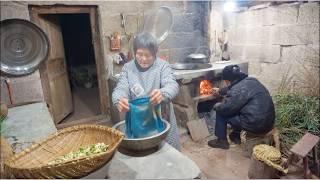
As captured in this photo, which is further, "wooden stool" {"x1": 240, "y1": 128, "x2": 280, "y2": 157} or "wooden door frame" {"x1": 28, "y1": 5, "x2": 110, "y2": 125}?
"wooden door frame" {"x1": 28, "y1": 5, "x2": 110, "y2": 125}

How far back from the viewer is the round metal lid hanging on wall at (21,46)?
12.3 feet

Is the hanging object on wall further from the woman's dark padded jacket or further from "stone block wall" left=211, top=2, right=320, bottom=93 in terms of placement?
"stone block wall" left=211, top=2, right=320, bottom=93

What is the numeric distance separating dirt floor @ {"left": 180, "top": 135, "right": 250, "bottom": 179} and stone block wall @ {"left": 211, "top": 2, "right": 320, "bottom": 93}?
77.3 inches

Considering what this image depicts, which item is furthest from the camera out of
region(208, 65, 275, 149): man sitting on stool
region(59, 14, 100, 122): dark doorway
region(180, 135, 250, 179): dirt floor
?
region(59, 14, 100, 122): dark doorway

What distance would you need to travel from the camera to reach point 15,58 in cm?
389

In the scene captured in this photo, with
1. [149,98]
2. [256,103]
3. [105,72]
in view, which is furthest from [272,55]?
[149,98]

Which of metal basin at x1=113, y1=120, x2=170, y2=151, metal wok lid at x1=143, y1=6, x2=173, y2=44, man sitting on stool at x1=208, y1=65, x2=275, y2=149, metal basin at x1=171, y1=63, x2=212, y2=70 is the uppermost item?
metal wok lid at x1=143, y1=6, x2=173, y2=44

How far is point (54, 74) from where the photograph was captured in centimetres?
465

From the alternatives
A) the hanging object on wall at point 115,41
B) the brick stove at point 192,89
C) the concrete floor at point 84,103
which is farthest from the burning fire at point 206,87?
the concrete floor at point 84,103

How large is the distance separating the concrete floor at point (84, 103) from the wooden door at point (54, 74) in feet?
1.44

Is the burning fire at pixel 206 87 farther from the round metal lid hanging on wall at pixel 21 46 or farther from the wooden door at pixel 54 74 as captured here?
the round metal lid hanging on wall at pixel 21 46

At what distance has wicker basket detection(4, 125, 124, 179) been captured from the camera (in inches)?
49.0

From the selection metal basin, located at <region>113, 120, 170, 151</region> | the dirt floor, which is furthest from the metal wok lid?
metal basin, located at <region>113, 120, 170, 151</region>

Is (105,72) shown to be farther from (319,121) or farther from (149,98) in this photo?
(319,121)
